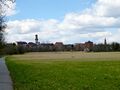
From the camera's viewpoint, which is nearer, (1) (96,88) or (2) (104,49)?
(1) (96,88)

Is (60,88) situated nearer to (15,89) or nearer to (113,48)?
(15,89)

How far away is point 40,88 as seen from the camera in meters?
18.0

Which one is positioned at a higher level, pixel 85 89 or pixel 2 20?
pixel 2 20

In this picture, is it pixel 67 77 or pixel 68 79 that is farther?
pixel 67 77

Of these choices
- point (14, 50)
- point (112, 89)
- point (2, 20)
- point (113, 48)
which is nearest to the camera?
point (112, 89)

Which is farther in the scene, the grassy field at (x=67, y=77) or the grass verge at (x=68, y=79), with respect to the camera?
the grassy field at (x=67, y=77)

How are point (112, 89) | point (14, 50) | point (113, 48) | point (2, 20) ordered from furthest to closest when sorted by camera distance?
point (113, 48) → point (14, 50) → point (2, 20) → point (112, 89)

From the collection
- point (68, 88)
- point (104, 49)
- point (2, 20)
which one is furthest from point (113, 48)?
point (68, 88)

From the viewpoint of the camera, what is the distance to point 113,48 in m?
195

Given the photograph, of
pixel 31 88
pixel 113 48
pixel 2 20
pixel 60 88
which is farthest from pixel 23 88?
pixel 113 48

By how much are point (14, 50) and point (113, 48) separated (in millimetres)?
51032

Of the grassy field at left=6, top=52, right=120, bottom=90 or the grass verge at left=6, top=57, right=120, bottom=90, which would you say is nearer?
the grass verge at left=6, top=57, right=120, bottom=90

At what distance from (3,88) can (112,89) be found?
4.52 m

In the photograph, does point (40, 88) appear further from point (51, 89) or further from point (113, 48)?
point (113, 48)
